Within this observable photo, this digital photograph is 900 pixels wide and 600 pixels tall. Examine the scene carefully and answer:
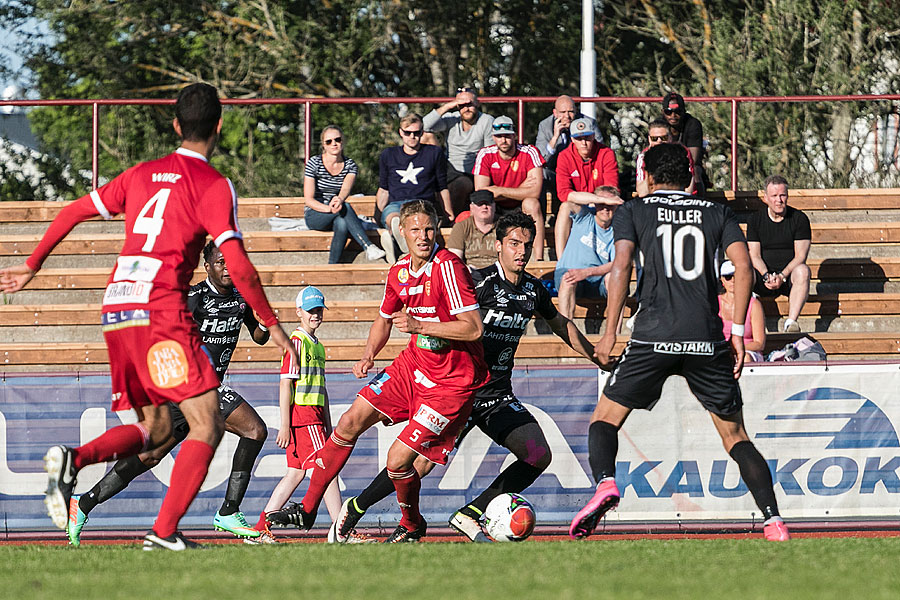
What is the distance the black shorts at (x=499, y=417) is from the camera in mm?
8609

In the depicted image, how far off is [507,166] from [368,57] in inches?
487

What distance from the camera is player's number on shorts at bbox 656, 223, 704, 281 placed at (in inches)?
281

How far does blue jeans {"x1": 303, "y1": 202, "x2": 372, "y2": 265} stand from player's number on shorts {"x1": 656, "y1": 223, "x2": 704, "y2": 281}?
7565mm

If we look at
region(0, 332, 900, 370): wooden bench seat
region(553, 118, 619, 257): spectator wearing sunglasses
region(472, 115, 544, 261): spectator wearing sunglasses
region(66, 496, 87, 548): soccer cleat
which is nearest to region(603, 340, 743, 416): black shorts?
region(66, 496, 87, 548): soccer cleat

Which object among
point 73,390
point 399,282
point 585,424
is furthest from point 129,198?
point 585,424

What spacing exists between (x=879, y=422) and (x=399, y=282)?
4554 millimetres

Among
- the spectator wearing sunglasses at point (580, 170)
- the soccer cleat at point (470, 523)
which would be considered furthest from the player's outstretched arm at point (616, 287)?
the spectator wearing sunglasses at point (580, 170)

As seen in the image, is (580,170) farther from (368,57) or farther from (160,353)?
(368,57)

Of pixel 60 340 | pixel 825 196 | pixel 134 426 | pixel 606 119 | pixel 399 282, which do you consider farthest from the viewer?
pixel 606 119

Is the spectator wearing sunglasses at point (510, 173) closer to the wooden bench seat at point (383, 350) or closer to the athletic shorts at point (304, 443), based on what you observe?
the wooden bench seat at point (383, 350)

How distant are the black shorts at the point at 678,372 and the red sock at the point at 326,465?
2.29 metres

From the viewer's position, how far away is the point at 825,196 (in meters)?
16.1

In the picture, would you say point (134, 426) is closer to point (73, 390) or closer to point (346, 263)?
point (73, 390)

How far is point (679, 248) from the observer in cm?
716
